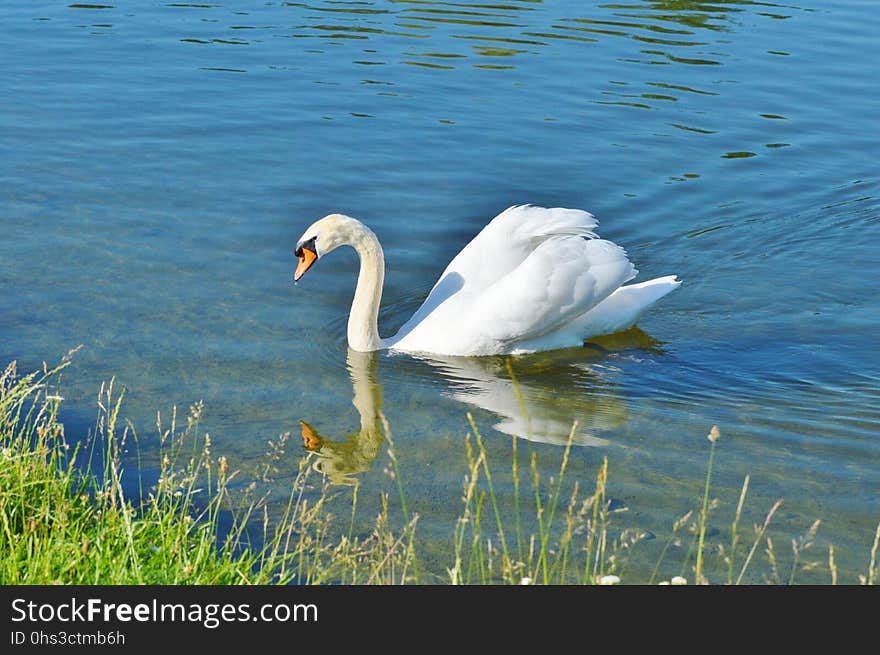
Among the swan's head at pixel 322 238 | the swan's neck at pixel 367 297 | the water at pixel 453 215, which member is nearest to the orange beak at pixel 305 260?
the swan's head at pixel 322 238

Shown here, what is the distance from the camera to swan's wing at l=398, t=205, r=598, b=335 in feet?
28.2

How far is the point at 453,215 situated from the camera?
35.7 ft

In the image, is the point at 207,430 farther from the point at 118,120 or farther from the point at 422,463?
the point at 118,120

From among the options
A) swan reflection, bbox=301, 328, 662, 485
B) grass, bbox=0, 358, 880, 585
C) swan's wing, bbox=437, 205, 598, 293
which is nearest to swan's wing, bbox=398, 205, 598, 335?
swan's wing, bbox=437, 205, 598, 293

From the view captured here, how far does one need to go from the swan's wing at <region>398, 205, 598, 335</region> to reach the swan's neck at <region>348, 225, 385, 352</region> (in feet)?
1.04

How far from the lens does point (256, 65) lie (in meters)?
15.2

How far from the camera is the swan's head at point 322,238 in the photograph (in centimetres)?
831

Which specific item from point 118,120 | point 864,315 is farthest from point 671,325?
point 118,120

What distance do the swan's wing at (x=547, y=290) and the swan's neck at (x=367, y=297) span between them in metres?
0.65

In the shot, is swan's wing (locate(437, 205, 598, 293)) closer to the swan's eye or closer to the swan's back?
the swan's back

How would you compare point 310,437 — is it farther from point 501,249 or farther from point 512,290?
point 501,249

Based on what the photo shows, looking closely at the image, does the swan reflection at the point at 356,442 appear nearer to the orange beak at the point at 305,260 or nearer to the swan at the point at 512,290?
the swan at the point at 512,290
